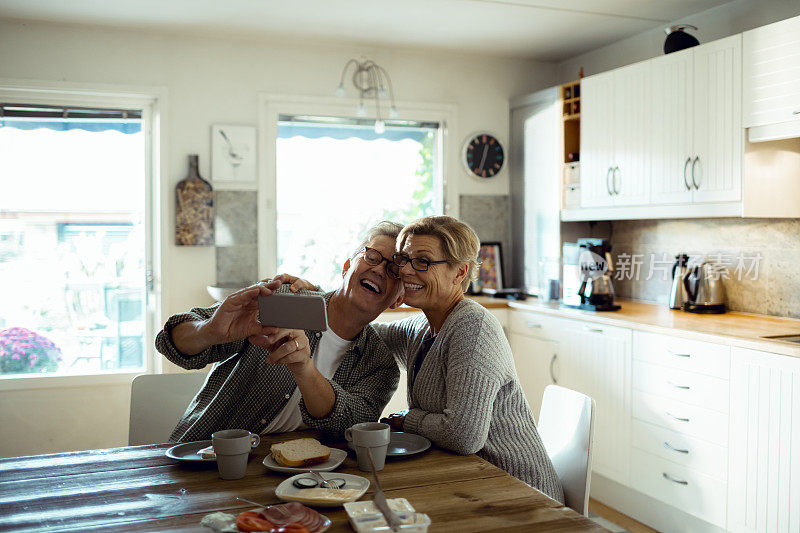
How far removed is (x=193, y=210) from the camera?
4.29m

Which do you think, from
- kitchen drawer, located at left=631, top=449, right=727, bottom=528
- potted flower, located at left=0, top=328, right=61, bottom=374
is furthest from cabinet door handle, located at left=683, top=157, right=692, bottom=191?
potted flower, located at left=0, top=328, right=61, bottom=374

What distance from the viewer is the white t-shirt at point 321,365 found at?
1986 millimetres

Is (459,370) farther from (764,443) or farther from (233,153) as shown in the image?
(233,153)

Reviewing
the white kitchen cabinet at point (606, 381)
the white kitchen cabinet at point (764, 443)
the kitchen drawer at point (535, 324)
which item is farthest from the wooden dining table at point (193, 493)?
the kitchen drawer at point (535, 324)

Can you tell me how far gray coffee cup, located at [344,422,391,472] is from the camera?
1.46 meters

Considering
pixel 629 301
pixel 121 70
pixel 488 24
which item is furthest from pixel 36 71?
pixel 629 301

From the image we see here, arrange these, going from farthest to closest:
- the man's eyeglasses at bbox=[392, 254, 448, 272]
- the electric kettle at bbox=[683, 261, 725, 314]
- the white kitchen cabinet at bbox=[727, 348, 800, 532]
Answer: the electric kettle at bbox=[683, 261, 725, 314], the white kitchen cabinet at bbox=[727, 348, 800, 532], the man's eyeglasses at bbox=[392, 254, 448, 272]

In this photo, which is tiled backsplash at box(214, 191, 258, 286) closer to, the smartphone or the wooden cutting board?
the wooden cutting board

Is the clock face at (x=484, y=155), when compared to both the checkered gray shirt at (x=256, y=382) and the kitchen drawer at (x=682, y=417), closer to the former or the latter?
the kitchen drawer at (x=682, y=417)

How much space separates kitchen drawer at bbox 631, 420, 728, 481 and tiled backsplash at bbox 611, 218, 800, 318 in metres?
0.89

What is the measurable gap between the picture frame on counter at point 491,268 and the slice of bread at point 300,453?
3.42m

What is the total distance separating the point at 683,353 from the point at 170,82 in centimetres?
333

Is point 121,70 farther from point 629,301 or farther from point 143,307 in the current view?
point 629,301

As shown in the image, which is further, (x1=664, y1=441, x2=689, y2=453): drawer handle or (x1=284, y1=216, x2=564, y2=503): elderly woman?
(x1=664, y1=441, x2=689, y2=453): drawer handle
